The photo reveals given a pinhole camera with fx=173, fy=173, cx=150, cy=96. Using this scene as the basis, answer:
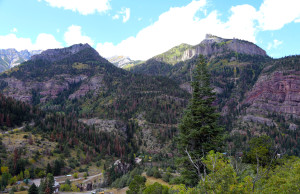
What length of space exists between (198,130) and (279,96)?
185 metres

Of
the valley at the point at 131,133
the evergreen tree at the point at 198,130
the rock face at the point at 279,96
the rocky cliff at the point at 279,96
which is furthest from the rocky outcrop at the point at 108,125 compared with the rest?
the rock face at the point at 279,96

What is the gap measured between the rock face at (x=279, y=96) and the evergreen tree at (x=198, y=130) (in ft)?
542

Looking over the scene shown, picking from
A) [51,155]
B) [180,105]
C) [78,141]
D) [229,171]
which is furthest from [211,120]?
[180,105]

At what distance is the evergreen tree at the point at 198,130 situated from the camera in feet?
62.1

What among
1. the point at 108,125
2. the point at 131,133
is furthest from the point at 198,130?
the point at 108,125

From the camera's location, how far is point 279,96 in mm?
163500

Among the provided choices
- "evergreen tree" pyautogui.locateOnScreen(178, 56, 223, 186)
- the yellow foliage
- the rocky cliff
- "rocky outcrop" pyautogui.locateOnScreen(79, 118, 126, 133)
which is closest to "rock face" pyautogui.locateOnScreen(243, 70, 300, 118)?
the rocky cliff

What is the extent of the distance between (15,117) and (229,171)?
112 metres

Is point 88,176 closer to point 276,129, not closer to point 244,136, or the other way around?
point 244,136

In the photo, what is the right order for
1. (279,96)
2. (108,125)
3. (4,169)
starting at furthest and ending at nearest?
(279,96)
(108,125)
(4,169)

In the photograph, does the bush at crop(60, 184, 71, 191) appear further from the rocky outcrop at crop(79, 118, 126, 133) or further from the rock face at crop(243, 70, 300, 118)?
the rock face at crop(243, 70, 300, 118)

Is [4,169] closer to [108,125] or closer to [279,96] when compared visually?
[108,125]

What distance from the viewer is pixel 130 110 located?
152 m

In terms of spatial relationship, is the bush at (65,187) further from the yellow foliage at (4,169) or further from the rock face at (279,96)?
the rock face at (279,96)
